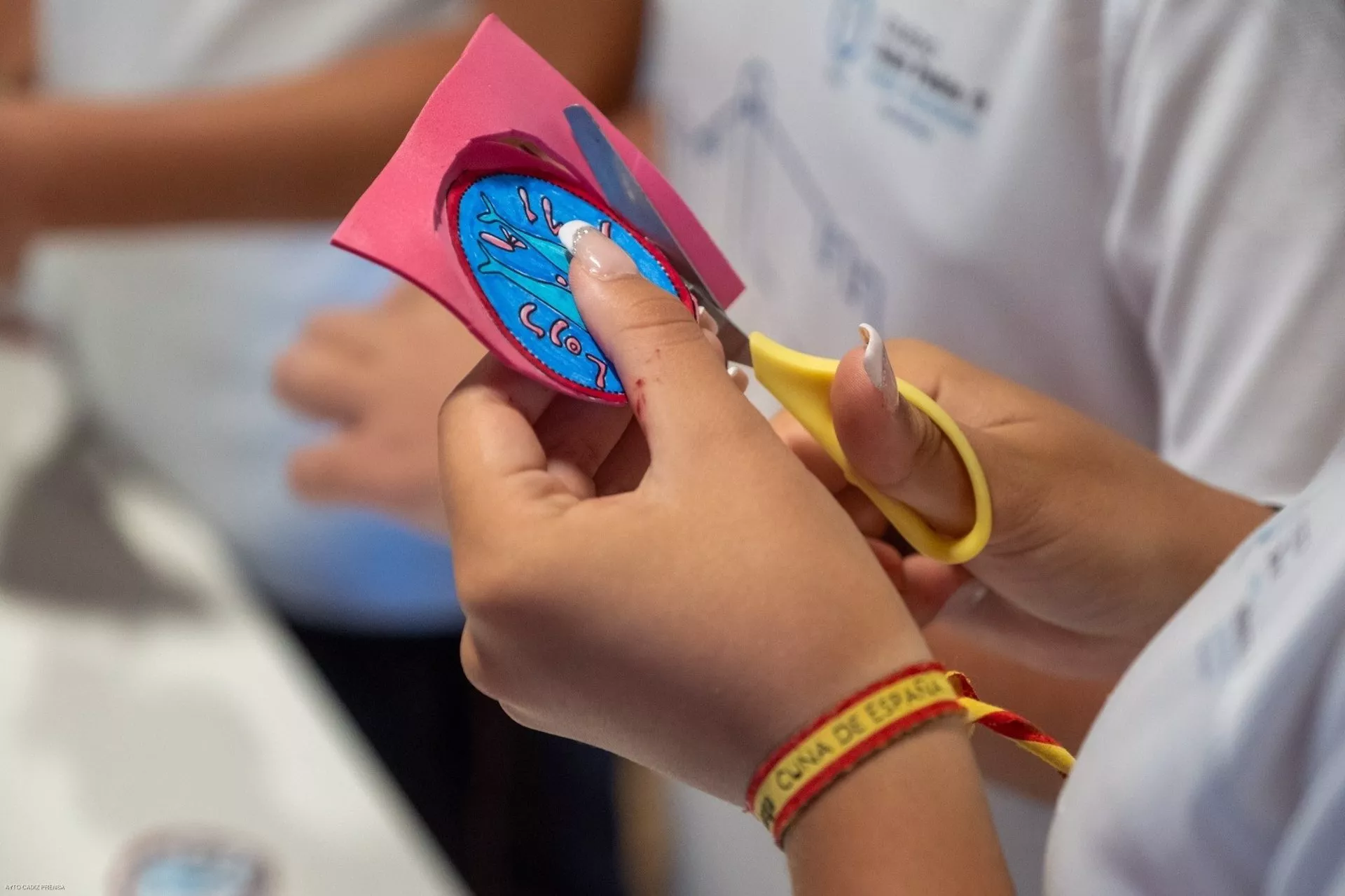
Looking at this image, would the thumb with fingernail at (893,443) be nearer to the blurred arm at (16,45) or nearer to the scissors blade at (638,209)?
the scissors blade at (638,209)

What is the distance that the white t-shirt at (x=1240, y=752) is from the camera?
22 cm

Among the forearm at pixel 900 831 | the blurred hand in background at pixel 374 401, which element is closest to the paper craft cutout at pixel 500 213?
the forearm at pixel 900 831

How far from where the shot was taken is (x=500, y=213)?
0.25 meters

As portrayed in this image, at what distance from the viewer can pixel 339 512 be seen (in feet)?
2.07

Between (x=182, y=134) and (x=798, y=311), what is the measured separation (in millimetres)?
343

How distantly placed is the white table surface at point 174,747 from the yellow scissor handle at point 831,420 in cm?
27

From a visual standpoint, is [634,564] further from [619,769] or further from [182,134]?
[182,134]

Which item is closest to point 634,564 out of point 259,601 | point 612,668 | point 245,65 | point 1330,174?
point 612,668

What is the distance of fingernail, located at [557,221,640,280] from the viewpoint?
10.0 inches

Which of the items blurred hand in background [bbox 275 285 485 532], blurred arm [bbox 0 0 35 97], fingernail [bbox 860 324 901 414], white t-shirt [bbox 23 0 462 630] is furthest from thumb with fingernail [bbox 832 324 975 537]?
blurred arm [bbox 0 0 35 97]

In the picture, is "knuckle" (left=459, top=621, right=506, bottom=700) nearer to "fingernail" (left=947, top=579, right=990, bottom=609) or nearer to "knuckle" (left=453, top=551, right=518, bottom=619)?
"knuckle" (left=453, top=551, right=518, bottom=619)

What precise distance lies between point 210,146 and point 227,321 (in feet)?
0.42

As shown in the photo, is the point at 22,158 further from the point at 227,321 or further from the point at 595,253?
the point at 595,253

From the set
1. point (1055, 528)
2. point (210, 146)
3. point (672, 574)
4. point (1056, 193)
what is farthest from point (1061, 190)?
point (210, 146)
